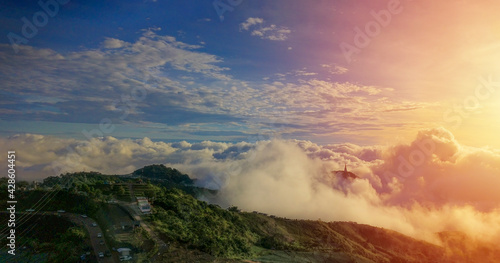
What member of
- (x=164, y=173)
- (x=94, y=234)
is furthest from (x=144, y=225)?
(x=164, y=173)

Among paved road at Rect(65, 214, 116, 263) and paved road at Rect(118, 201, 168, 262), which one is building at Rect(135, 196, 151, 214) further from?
paved road at Rect(65, 214, 116, 263)

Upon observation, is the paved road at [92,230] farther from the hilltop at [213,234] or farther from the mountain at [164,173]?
the mountain at [164,173]

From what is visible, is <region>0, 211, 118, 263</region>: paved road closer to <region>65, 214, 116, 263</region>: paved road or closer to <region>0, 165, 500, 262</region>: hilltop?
<region>65, 214, 116, 263</region>: paved road

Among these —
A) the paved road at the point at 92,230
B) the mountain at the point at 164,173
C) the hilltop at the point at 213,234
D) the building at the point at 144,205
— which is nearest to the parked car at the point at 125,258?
the paved road at the point at 92,230

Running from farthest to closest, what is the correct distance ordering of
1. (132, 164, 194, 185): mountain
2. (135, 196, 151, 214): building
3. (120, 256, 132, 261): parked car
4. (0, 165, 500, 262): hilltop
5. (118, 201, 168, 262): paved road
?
(132, 164, 194, 185): mountain, (135, 196, 151, 214): building, (0, 165, 500, 262): hilltop, (118, 201, 168, 262): paved road, (120, 256, 132, 261): parked car

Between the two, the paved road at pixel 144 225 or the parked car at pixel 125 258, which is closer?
the parked car at pixel 125 258

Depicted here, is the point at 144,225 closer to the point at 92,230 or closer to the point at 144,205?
the point at 144,205

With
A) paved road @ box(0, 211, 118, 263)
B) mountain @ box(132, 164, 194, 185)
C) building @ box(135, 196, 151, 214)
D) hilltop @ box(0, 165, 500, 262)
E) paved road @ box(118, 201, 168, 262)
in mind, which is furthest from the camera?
mountain @ box(132, 164, 194, 185)

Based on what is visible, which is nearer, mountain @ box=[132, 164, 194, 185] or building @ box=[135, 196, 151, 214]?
building @ box=[135, 196, 151, 214]

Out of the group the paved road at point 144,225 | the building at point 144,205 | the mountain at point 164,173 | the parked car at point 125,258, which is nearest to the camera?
the parked car at point 125,258

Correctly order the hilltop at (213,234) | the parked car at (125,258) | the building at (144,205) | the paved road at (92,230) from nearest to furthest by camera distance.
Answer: the parked car at (125,258)
the paved road at (92,230)
the hilltop at (213,234)
the building at (144,205)

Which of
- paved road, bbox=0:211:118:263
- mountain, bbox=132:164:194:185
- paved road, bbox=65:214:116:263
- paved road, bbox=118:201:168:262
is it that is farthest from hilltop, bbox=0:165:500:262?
mountain, bbox=132:164:194:185

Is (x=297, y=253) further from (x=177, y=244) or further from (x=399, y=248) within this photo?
(x=399, y=248)

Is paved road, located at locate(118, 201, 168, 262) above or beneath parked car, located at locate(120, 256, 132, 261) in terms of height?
above
